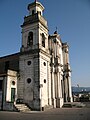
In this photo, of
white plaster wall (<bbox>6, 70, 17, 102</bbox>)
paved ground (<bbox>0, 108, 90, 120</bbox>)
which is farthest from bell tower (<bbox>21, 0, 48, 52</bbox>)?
paved ground (<bbox>0, 108, 90, 120</bbox>)

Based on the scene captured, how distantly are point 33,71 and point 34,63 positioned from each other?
4.29ft

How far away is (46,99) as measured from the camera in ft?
88.8

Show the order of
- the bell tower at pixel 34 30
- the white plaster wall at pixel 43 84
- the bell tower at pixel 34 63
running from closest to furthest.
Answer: the bell tower at pixel 34 63 → the white plaster wall at pixel 43 84 → the bell tower at pixel 34 30

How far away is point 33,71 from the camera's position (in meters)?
26.1

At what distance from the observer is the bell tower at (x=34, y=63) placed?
25219 mm

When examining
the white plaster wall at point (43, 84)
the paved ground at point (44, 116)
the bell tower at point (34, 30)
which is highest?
the bell tower at point (34, 30)

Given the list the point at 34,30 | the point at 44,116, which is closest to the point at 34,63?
the point at 34,30

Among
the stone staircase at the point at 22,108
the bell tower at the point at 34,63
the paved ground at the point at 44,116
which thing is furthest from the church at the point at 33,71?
the paved ground at the point at 44,116

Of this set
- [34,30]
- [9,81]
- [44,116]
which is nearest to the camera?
[44,116]

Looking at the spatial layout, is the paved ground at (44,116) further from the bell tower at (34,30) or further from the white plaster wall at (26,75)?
the bell tower at (34,30)

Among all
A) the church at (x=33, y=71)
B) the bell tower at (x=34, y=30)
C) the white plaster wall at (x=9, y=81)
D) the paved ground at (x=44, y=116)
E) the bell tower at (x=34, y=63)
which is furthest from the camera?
the bell tower at (x=34, y=30)

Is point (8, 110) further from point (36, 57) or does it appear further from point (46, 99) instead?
point (36, 57)

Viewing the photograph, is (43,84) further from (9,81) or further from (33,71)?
(9,81)

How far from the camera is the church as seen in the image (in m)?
24.9
